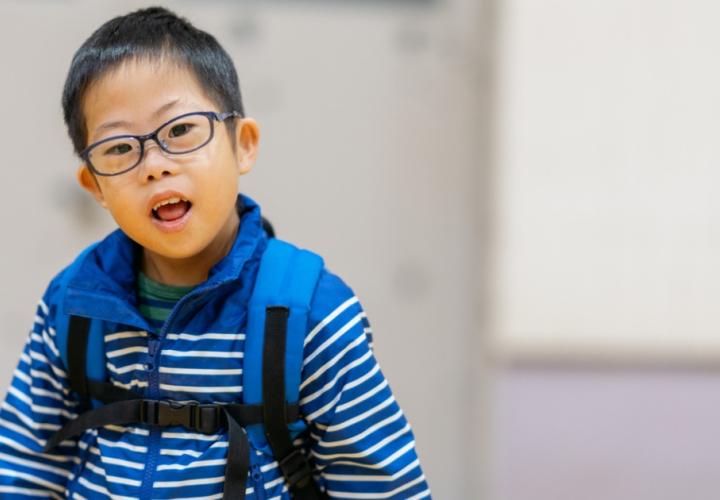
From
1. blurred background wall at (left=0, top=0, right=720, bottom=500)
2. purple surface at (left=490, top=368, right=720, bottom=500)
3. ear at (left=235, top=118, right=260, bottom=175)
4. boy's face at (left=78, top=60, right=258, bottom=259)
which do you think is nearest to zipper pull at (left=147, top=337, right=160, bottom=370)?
boy's face at (left=78, top=60, right=258, bottom=259)

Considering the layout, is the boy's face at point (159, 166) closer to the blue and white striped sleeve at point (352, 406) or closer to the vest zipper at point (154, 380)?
the vest zipper at point (154, 380)

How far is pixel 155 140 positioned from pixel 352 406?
1.24 feet

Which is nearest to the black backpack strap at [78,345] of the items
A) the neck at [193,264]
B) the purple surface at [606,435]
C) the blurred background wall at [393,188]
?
the neck at [193,264]

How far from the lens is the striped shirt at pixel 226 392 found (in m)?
1.19

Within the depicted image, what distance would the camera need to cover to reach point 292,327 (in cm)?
117

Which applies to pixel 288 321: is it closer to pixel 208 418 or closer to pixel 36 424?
pixel 208 418

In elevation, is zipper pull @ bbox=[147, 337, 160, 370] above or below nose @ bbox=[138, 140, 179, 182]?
below

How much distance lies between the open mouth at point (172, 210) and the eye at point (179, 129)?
73mm

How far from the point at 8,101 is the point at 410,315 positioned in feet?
4.30

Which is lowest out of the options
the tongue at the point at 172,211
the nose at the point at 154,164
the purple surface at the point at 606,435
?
the purple surface at the point at 606,435

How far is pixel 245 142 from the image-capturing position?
1260mm

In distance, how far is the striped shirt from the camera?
46.7 inches

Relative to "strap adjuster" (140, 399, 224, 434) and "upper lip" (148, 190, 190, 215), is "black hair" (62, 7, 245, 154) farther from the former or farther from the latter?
"strap adjuster" (140, 399, 224, 434)

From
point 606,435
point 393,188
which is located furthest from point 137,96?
point 606,435
